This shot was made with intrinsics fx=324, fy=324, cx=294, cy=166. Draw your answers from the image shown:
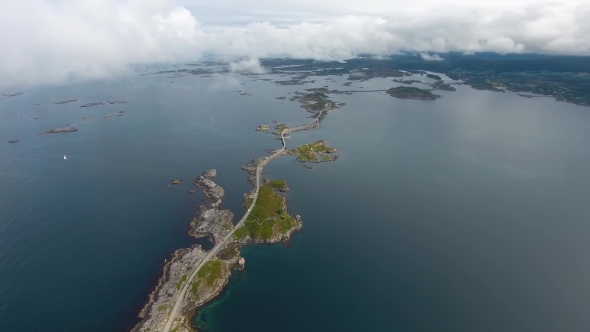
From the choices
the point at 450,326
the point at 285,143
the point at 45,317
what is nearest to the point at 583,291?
the point at 450,326

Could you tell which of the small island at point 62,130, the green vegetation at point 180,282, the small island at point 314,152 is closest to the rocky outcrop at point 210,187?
the green vegetation at point 180,282

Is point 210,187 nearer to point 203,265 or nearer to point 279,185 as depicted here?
point 279,185

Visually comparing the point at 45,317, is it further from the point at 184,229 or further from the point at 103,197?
the point at 103,197

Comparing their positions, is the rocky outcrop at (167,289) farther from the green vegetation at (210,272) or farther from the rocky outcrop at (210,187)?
the rocky outcrop at (210,187)

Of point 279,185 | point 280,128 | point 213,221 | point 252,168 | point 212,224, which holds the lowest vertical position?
point 212,224

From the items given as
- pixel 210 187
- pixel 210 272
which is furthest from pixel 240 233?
pixel 210 187
